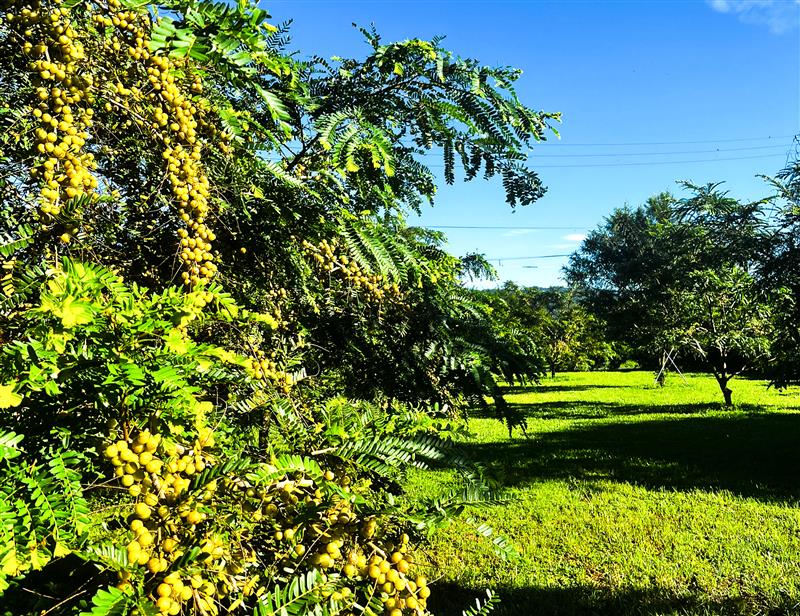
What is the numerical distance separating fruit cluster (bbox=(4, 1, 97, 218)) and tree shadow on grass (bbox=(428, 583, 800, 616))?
3.75m

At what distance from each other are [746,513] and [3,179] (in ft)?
23.8

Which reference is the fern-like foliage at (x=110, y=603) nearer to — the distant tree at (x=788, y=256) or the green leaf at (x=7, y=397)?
the green leaf at (x=7, y=397)

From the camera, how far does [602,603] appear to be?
4.13 meters

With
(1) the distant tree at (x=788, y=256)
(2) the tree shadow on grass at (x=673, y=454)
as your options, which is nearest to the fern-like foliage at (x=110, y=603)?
(2) the tree shadow on grass at (x=673, y=454)

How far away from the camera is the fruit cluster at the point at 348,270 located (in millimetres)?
2283

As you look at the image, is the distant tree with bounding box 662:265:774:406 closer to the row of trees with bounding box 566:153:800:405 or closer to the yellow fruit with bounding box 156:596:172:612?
the row of trees with bounding box 566:153:800:405

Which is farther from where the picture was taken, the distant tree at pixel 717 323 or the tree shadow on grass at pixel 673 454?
the distant tree at pixel 717 323

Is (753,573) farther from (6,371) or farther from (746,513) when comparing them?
(6,371)

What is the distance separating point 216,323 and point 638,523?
5702 millimetres

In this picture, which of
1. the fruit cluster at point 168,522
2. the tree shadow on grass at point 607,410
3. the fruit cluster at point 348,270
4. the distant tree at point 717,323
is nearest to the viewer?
the fruit cluster at point 168,522

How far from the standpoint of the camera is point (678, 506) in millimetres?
6359

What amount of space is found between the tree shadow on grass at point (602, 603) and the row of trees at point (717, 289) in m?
4.26

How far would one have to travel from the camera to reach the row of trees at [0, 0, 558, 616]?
1.01 m

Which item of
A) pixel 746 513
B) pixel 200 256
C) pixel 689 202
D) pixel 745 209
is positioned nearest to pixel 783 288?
pixel 745 209
